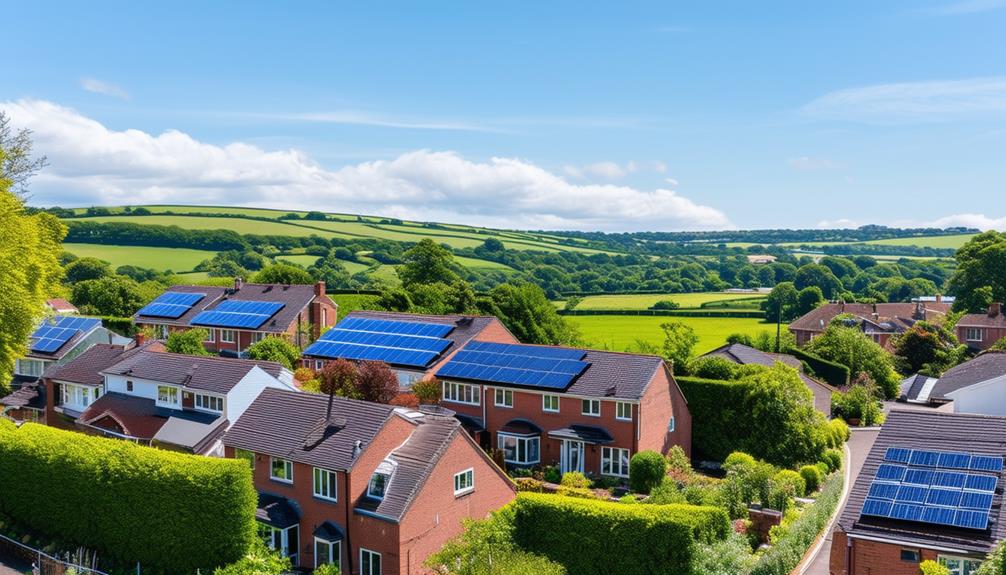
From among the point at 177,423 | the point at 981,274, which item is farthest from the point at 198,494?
the point at 981,274

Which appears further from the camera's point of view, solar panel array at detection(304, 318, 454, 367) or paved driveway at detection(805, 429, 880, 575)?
solar panel array at detection(304, 318, 454, 367)

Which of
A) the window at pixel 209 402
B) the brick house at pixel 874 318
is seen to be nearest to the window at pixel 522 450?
the window at pixel 209 402

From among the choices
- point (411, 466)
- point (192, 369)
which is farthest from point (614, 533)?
point (192, 369)

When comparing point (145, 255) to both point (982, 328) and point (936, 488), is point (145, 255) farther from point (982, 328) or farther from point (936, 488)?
point (936, 488)

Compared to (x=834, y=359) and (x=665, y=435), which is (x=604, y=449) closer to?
(x=665, y=435)

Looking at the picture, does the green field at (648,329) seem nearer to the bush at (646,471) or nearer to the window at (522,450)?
the window at (522,450)

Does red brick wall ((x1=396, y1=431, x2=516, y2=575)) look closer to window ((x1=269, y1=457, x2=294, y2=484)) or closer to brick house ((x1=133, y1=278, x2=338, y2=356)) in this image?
window ((x1=269, y1=457, x2=294, y2=484))

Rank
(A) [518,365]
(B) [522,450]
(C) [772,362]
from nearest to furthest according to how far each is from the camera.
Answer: (B) [522,450], (A) [518,365], (C) [772,362]

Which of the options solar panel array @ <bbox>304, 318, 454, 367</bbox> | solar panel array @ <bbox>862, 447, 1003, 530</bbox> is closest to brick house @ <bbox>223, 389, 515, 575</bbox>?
solar panel array @ <bbox>862, 447, 1003, 530</bbox>
